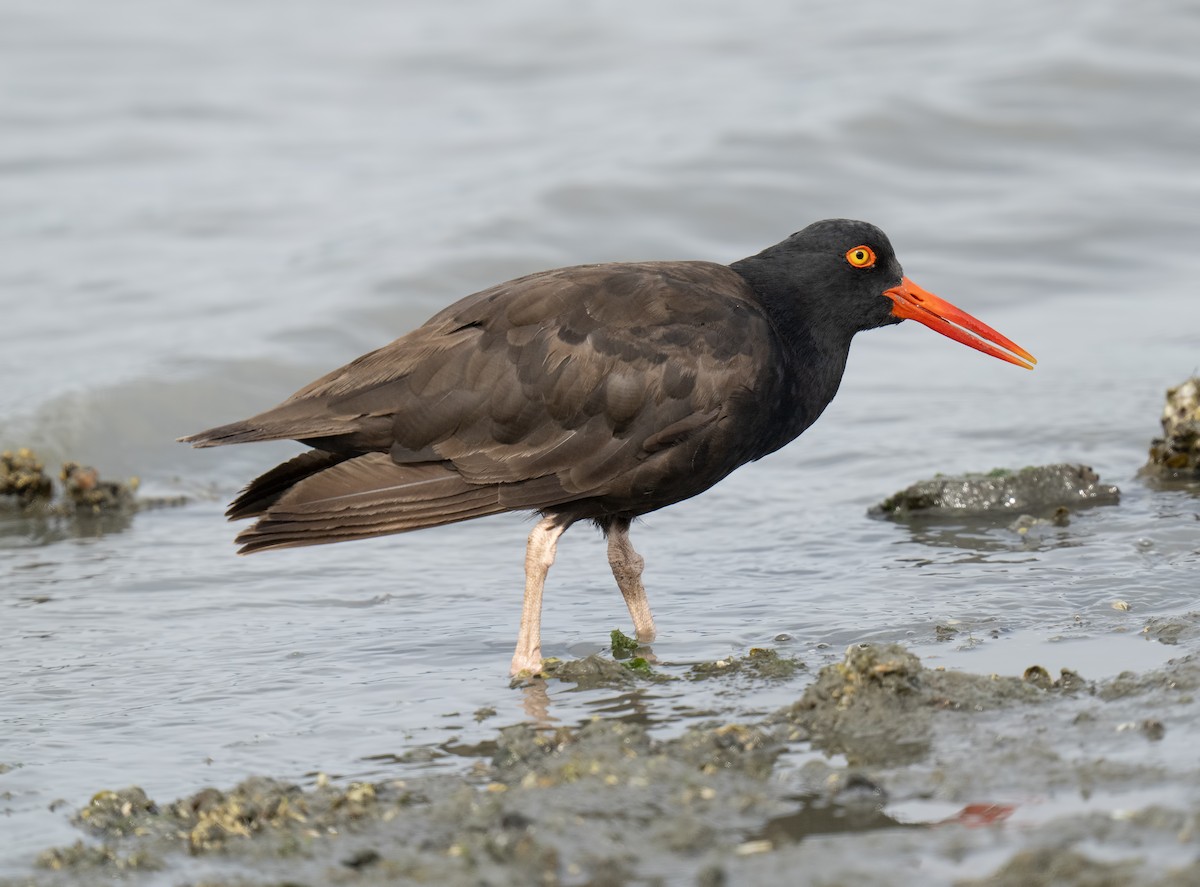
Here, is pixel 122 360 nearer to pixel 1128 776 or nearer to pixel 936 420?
pixel 936 420

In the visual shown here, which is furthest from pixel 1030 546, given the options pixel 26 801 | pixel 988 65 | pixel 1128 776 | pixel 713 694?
pixel 988 65

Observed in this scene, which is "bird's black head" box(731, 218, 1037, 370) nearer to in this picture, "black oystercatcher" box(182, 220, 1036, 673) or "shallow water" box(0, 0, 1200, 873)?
"black oystercatcher" box(182, 220, 1036, 673)

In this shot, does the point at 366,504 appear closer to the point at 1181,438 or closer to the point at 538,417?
the point at 538,417

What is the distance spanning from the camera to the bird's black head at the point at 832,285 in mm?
6086

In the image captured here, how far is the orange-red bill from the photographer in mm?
6387

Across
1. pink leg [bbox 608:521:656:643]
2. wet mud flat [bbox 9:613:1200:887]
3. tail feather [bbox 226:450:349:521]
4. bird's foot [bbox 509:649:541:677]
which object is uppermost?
tail feather [bbox 226:450:349:521]

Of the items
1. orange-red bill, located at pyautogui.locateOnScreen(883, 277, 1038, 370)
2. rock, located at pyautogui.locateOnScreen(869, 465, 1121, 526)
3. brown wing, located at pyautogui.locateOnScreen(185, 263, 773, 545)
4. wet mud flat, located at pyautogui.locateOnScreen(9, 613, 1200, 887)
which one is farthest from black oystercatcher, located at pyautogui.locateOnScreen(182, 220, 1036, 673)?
rock, located at pyautogui.locateOnScreen(869, 465, 1121, 526)

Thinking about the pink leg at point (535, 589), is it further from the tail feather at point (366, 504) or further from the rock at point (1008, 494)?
the rock at point (1008, 494)

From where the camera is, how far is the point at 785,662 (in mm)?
5305

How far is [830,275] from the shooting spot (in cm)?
618

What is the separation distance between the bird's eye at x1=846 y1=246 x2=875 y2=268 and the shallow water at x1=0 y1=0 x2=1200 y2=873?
4.21 ft

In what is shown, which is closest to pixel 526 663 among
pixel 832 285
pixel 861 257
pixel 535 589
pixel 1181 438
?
pixel 535 589

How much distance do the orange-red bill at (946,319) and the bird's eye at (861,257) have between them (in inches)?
5.7

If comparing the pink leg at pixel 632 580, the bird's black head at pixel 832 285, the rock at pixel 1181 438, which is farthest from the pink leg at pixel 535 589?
the rock at pixel 1181 438
